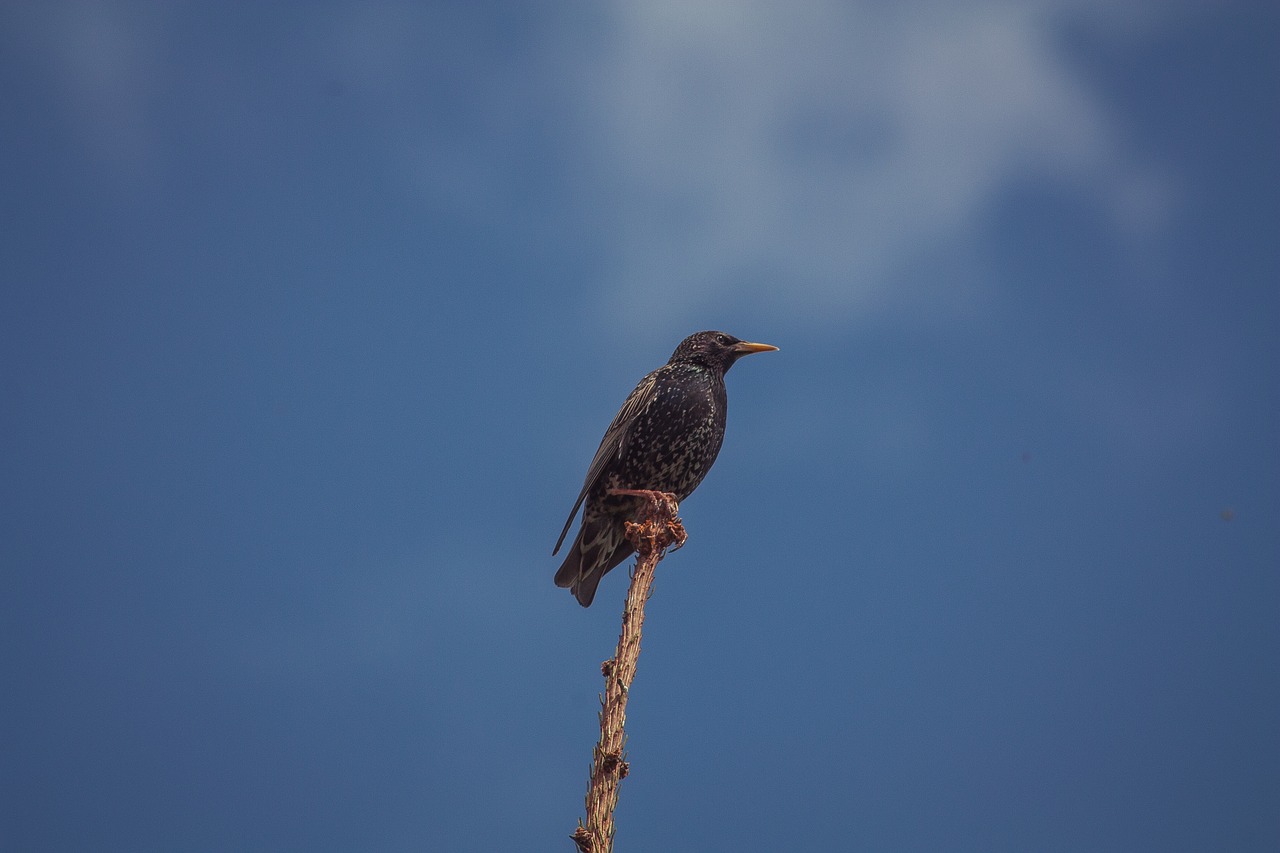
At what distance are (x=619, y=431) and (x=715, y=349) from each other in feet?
2.88

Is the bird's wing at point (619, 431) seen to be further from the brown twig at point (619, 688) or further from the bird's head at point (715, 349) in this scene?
the brown twig at point (619, 688)

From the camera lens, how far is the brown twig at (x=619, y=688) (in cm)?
361

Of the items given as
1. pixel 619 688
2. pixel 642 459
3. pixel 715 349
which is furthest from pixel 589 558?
pixel 619 688

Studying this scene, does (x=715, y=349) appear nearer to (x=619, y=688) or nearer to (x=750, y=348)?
(x=750, y=348)

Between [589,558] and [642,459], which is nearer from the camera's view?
[642,459]

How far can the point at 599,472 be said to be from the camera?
6312mm

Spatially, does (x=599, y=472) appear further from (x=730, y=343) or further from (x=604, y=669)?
(x=604, y=669)

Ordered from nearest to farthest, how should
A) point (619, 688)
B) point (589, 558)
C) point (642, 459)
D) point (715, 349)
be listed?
point (619, 688) → point (642, 459) → point (589, 558) → point (715, 349)

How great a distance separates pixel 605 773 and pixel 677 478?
281cm

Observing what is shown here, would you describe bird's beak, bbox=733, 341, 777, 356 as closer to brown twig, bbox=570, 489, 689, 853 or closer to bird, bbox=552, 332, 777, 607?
bird, bbox=552, 332, 777, 607

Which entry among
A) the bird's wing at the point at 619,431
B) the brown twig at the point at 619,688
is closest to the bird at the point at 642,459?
the bird's wing at the point at 619,431

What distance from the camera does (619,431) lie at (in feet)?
21.0

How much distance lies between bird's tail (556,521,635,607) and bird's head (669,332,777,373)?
1.21m

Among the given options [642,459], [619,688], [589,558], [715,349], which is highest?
[715,349]
